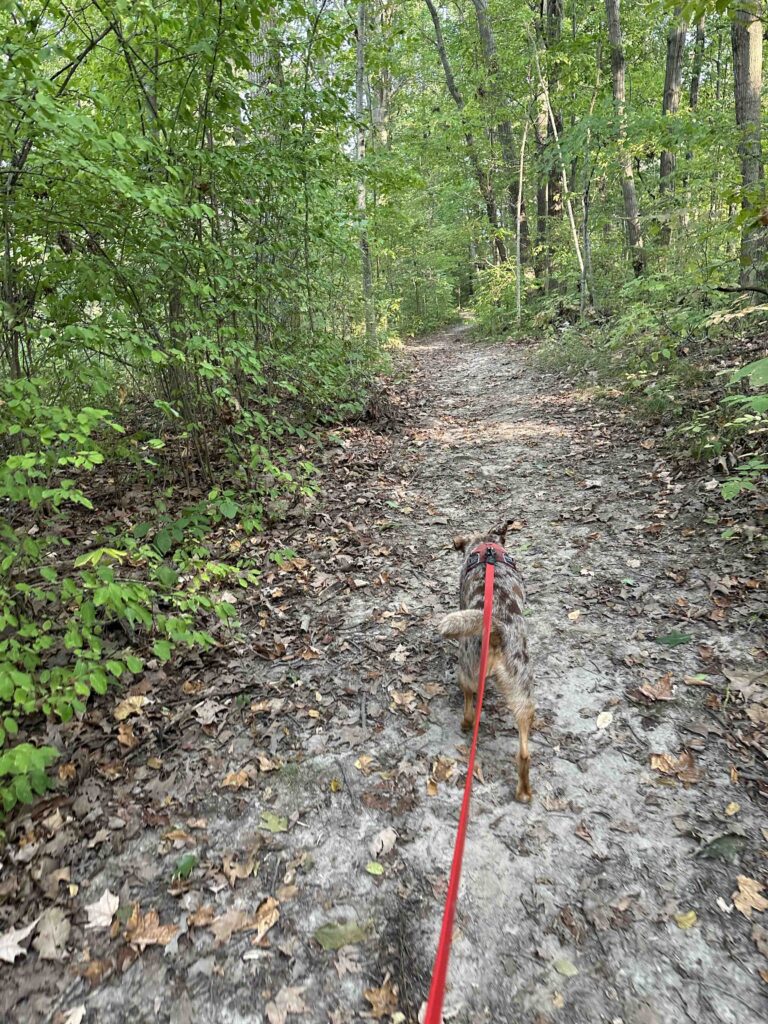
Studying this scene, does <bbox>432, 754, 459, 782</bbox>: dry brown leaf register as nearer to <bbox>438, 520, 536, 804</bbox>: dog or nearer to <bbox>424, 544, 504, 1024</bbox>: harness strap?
<bbox>438, 520, 536, 804</bbox>: dog

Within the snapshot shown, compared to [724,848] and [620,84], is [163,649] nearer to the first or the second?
[724,848]

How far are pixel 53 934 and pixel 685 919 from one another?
106 inches

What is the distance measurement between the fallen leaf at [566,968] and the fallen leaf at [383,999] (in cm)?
65

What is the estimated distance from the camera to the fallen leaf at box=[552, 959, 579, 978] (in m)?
2.13

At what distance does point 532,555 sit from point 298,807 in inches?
129

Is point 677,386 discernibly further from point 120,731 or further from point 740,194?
point 120,731

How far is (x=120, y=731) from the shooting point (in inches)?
133

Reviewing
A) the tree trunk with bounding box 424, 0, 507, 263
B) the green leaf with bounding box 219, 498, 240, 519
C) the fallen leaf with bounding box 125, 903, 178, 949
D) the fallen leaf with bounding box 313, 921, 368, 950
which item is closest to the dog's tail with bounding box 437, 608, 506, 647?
the fallen leaf with bounding box 313, 921, 368, 950

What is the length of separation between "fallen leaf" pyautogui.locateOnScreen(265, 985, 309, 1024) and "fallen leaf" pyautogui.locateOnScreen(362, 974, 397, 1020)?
254 millimetres

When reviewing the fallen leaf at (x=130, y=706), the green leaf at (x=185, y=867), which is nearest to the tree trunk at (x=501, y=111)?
the fallen leaf at (x=130, y=706)

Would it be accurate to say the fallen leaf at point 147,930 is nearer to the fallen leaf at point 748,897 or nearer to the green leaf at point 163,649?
the green leaf at point 163,649

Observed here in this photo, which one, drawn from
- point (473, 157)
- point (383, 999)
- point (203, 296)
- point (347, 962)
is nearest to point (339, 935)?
point (347, 962)

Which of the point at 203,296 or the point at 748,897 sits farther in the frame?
the point at 203,296

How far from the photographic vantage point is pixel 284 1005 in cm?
211
